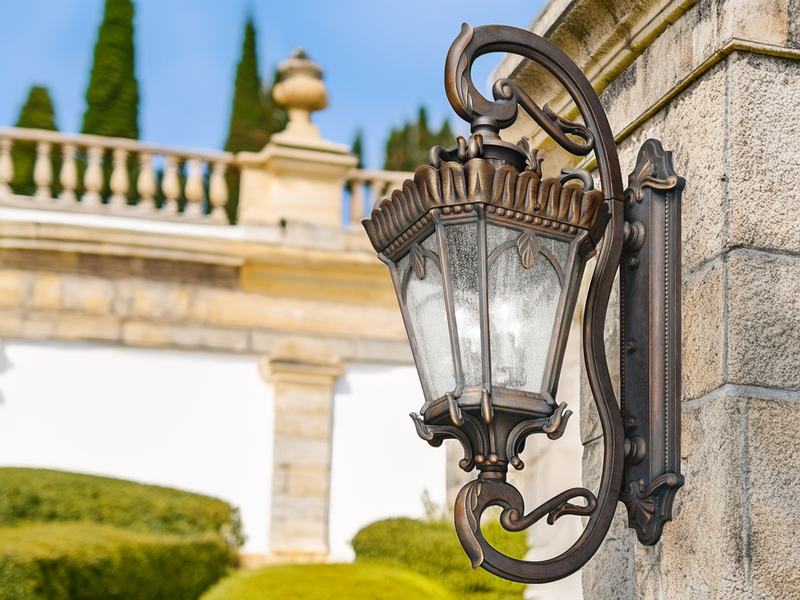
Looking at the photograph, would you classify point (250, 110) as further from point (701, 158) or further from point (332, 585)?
point (701, 158)

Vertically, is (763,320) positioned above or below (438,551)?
above

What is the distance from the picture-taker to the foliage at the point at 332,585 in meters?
7.00

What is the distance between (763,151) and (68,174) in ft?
38.2

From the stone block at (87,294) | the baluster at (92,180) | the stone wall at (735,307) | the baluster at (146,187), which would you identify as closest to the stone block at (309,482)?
the stone block at (87,294)

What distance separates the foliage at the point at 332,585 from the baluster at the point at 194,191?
5.43 metres

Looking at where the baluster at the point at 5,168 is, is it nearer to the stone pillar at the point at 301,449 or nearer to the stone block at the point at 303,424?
the stone pillar at the point at 301,449

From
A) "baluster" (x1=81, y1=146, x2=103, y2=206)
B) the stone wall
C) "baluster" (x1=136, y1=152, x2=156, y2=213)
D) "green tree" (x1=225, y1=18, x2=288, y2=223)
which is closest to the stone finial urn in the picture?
"baluster" (x1=136, y1=152, x2=156, y2=213)

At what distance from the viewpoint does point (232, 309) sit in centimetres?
1299

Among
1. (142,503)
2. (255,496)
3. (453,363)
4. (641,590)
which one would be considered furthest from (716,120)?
(255,496)

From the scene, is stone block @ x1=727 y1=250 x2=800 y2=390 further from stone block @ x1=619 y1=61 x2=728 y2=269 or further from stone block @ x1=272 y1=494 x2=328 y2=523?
stone block @ x1=272 y1=494 x2=328 y2=523

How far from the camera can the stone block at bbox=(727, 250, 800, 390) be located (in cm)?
217

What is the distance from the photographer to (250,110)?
68.2 feet

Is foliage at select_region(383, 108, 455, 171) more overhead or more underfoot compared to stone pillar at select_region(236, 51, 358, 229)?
more overhead

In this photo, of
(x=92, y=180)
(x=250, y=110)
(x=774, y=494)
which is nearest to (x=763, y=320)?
(x=774, y=494)
